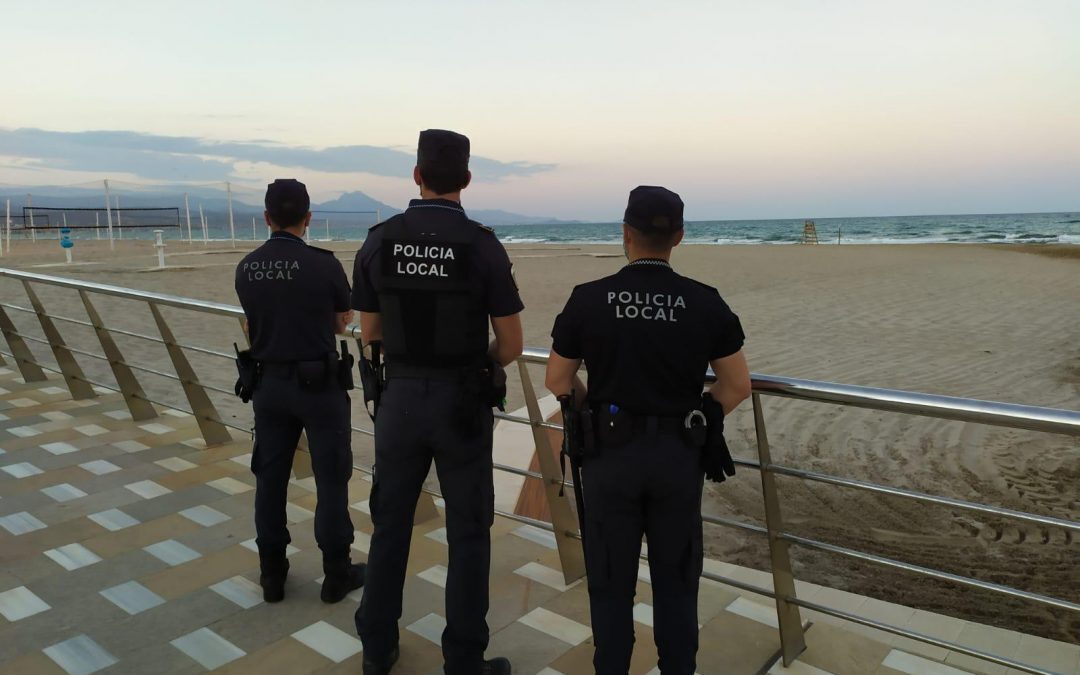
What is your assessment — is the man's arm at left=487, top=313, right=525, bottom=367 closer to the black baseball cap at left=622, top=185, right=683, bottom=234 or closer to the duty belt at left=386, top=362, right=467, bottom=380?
the duty belt at left=386, top=362, right=467, bottom=380

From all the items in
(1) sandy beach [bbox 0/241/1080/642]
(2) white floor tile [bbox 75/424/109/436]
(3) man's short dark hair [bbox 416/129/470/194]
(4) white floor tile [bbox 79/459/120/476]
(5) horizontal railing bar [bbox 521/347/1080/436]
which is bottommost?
(1) sandy beach [bbox 0/241/1080/642]

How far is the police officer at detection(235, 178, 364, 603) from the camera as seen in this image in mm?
2914

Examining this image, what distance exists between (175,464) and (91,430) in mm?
1225

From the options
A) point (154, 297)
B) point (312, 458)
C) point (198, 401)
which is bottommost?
point (198, 401)

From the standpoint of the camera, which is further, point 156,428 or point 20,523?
point 156,428

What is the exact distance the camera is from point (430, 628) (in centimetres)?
294

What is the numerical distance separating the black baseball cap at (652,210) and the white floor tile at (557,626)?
→ 5.54 ft

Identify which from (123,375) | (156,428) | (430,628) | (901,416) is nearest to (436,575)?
(430,628)

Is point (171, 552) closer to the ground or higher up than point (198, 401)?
closer to the ground

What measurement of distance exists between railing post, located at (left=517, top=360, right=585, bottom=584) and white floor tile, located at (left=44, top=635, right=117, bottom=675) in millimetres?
1782

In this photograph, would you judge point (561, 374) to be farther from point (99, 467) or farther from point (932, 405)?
point (99, 467)

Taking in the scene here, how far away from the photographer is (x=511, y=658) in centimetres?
275

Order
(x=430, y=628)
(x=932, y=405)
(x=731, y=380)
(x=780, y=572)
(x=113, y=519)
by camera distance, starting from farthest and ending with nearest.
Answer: (x=113, y=519) < (x=430, y=628) < (x=780, y=572) < (x=731, y=380) < (x=932, y=405)

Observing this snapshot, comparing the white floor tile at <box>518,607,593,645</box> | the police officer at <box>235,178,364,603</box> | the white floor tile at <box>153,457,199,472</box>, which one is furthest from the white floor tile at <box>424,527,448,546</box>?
the white floor tile at <box>153,457,199,472</box>
